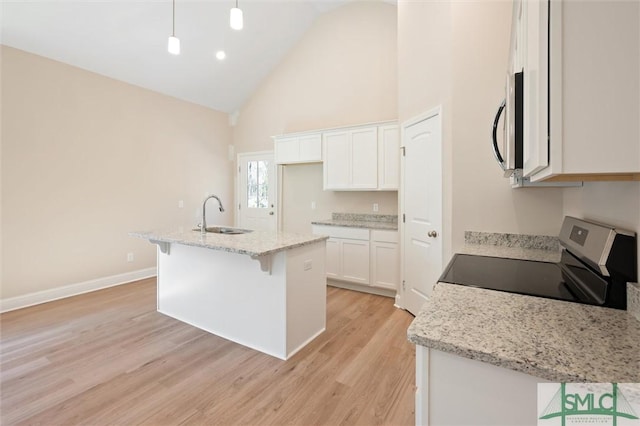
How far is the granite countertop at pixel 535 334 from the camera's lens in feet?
2.18

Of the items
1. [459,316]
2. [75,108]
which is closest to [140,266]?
[75,108]

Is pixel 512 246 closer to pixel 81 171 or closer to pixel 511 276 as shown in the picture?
pixel 511 276

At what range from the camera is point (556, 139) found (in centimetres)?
67

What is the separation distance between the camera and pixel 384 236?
377 centimetres

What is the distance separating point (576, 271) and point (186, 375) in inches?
96.4

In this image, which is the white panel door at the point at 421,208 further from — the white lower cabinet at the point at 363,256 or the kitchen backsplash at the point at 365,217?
the kitchen backsplash at the point at 365,217

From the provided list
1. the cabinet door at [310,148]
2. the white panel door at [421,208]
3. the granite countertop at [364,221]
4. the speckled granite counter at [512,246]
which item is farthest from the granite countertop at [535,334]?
the cabinet door at [310,148]

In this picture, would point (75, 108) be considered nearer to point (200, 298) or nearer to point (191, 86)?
point (191, 86)

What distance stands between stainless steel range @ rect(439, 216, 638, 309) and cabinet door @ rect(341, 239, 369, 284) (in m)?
2.22

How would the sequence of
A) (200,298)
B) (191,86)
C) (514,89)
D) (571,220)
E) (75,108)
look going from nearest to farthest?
(514,89), (571,220), (200,298), (75,108), (191,86)

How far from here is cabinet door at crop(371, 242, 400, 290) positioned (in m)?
3.70

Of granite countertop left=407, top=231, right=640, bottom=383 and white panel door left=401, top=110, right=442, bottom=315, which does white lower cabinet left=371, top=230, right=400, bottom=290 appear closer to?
white panel door left=401, top=110, right=442, bottom=315

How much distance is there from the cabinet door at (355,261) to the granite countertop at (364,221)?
237 mm

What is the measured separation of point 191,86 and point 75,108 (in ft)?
5.57
